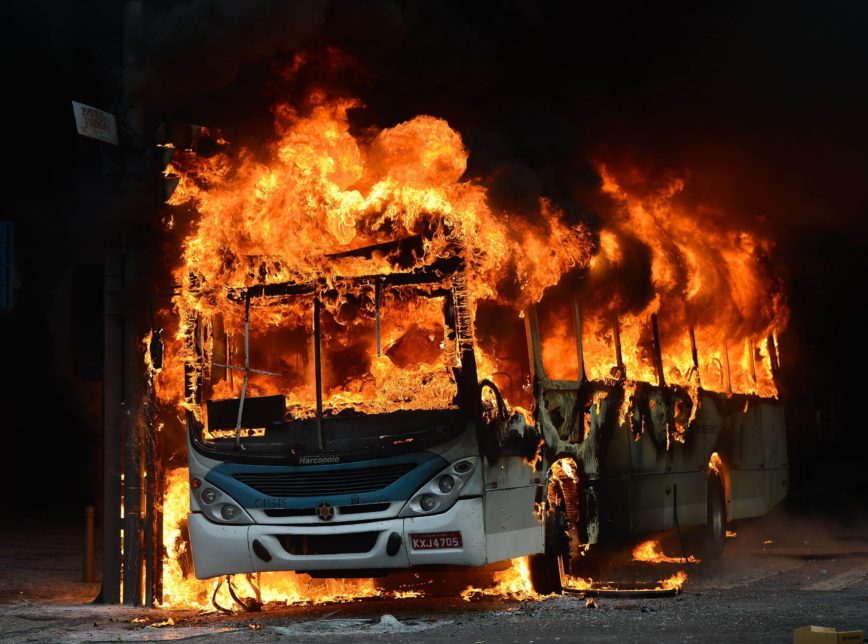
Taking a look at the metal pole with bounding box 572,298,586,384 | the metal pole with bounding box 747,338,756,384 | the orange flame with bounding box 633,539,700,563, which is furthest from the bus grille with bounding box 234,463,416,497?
the metal pole with bounding box 747,338,756,384

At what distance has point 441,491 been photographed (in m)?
9.69

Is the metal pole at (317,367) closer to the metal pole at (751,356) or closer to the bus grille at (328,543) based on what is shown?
the bus grille at (328,543)

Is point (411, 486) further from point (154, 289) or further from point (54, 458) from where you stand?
point (54, 458)

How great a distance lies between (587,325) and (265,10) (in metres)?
4.24

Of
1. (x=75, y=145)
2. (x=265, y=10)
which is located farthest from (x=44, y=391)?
(x=265, y=10)

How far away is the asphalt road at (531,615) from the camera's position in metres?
8.89

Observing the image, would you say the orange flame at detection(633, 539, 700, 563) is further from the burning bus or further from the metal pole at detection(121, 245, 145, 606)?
the metal pole at detection(121, 245, 145, 606)

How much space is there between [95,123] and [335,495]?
379 cm

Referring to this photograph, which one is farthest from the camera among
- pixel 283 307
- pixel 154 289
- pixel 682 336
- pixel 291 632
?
pixel 682 336

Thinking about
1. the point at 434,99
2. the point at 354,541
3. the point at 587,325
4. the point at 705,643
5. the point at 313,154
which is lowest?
the point at 705,643

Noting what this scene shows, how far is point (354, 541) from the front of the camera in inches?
385

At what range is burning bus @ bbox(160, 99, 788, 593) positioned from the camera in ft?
32.1

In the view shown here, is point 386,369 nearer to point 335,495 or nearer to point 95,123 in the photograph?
point 335,495

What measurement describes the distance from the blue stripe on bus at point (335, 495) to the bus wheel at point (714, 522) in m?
5.92
